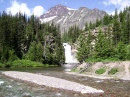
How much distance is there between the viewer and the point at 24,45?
125000 mm

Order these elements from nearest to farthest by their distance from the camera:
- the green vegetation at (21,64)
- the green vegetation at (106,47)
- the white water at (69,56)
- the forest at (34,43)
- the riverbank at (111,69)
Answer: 1. the riverbank at (111,69)
2. the green vegetation at (106,47)
3. the green vegetation at (21,64)
4. the forest at (34,43)
5. the white water at (69,56)

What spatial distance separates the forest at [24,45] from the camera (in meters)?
105

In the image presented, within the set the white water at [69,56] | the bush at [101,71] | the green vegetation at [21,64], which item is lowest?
the bush at [101,71]

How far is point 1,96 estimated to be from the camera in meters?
27.1

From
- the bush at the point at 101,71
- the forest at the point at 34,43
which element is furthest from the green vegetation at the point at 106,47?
the bush at the point at 101,71

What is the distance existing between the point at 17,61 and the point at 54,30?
5517 centimetres

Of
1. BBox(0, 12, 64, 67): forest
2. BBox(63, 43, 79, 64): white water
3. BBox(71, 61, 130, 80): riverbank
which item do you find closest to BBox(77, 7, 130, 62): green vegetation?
BBox(71, 61, 130, 80): riverbank

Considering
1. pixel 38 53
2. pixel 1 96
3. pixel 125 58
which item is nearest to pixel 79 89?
pixel 1 96

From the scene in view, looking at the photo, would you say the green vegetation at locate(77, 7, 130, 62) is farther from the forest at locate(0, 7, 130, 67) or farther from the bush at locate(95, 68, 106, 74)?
the bush at locate(95, 68, 106, 74)

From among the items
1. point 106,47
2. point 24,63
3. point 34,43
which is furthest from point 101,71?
point 34,43

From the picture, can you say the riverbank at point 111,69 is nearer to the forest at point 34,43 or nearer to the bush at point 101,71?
the bush at point 101,71

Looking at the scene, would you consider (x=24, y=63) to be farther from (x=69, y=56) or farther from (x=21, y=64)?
(x=69, y=56)

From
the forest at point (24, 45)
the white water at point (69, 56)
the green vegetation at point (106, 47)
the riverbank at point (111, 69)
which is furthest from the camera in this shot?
the white water at point (69, 56)

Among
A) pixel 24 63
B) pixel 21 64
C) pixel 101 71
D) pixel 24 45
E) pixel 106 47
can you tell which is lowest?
pixel 101 71
